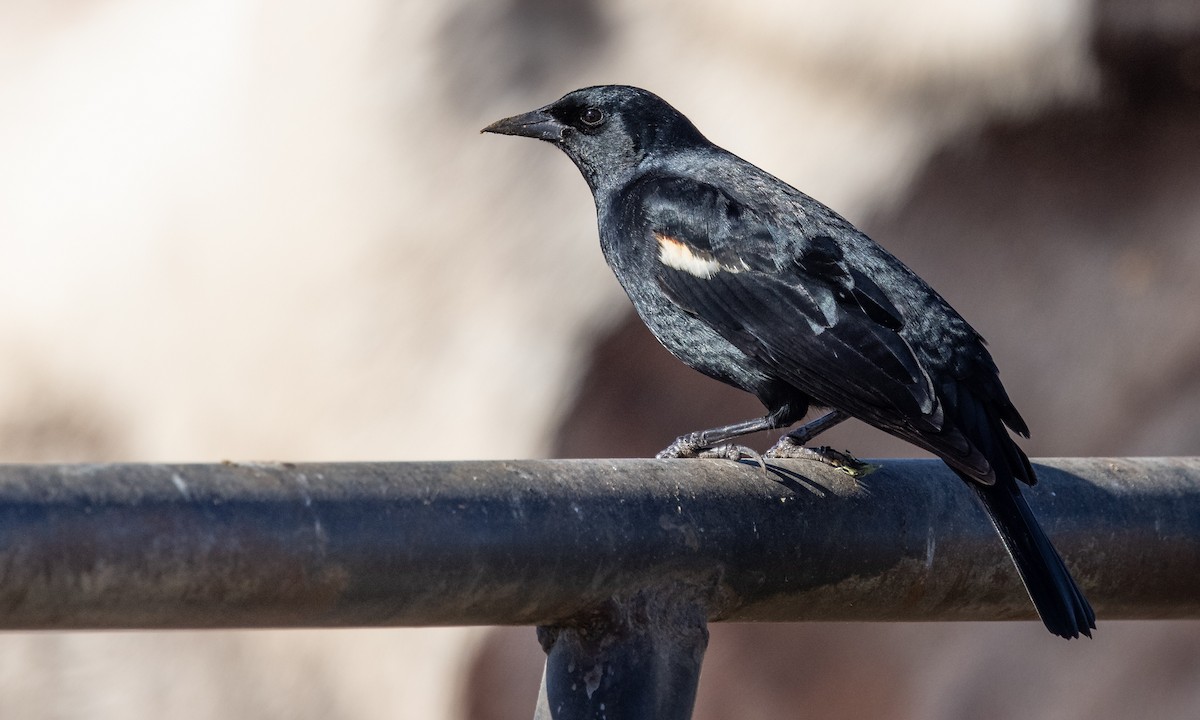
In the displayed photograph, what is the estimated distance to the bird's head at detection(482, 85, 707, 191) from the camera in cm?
357

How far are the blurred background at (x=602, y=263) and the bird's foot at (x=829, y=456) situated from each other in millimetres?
1548

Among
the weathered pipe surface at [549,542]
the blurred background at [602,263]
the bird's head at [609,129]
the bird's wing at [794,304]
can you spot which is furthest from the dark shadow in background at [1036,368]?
the weathered pipe surface at [549,542]

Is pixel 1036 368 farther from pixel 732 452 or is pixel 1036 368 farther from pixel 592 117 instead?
pixel 732 452

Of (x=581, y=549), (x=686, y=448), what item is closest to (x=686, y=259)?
(x=686, y=448)

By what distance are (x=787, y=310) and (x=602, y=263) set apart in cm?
166

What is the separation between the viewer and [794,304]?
293 cm

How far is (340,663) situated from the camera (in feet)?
15.4

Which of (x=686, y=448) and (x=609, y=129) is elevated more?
(x=609, y=129)

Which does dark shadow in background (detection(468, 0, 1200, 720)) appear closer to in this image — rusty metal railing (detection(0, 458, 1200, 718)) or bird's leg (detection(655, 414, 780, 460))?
bird's leg (detection(655, 414, 780, 460))

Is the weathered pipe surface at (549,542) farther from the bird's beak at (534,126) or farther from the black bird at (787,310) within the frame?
the bird's beak at (534,126)

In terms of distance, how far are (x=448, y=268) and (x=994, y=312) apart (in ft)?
5.36

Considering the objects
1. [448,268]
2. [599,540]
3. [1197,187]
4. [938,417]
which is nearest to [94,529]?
[599,540]

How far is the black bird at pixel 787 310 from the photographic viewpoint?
108 inches

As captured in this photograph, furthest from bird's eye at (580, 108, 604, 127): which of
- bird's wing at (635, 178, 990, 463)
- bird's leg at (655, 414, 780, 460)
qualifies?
bird's leg at (655, 414, 780, 460)
